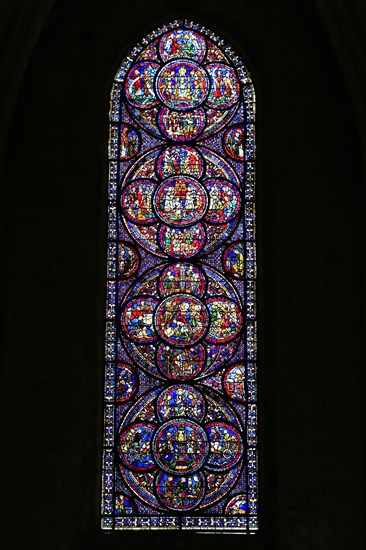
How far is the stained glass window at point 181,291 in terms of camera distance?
36.2 ft

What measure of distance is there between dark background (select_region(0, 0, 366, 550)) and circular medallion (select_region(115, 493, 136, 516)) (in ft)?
0.65

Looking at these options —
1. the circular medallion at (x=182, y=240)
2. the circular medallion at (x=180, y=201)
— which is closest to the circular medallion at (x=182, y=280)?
the circular medallion at (x=182, y=240)

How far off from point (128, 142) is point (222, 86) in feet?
3.55

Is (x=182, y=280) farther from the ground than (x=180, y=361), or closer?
farther from the ground

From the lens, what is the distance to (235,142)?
11906 millimetres

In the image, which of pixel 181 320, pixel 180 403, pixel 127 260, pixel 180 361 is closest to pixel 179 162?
pixel 127 260

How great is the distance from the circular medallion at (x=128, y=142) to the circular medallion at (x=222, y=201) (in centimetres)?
78

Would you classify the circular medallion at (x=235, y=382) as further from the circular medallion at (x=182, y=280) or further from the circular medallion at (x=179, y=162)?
the circular medallion at (x=179, y=162)

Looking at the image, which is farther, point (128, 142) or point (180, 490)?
point (128, 142)
